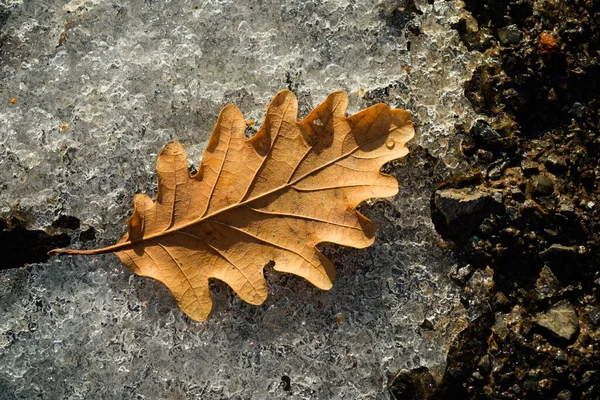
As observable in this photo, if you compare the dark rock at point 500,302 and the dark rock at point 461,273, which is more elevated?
the dark rock at point 461,273

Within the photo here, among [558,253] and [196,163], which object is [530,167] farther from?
[196,163]

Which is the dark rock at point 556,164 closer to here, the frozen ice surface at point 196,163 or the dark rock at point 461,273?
the frozen ice surface at point 196,163

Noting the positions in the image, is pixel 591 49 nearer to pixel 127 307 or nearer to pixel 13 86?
pixel 127 307

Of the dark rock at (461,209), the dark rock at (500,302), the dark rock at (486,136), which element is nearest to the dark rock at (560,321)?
the dark rock at (500,302)

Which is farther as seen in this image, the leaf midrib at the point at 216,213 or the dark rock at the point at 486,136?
the dark rock at the point at 486,136

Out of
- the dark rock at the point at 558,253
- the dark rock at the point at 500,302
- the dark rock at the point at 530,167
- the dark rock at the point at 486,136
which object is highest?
the dark rock at the point at 486,136

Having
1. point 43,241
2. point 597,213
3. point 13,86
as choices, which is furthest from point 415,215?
point 13,86
